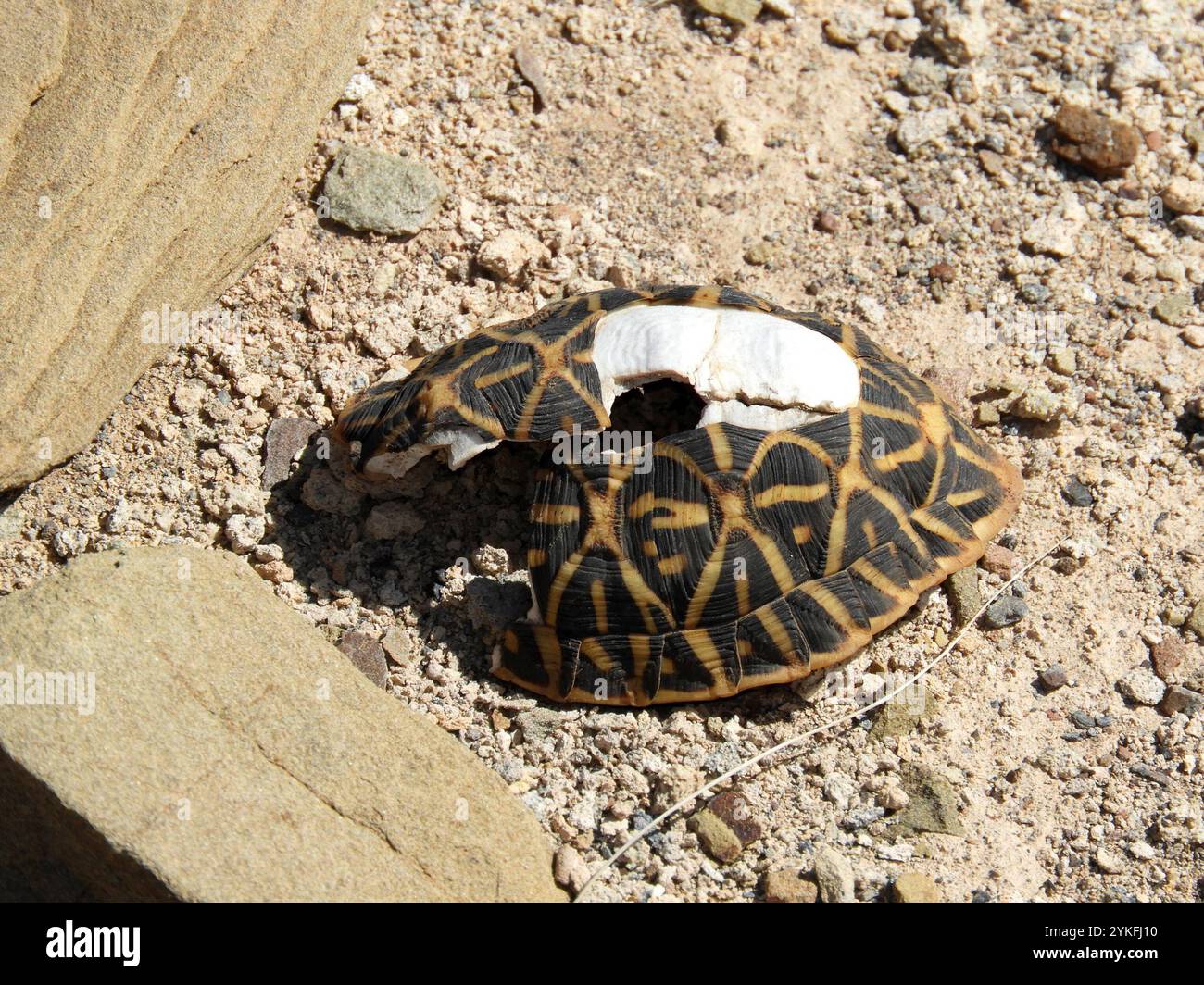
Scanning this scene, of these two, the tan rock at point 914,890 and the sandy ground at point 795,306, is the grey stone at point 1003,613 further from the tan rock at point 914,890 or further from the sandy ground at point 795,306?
the tan rock at point 914,890


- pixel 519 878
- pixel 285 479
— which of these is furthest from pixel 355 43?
pixel 519 878

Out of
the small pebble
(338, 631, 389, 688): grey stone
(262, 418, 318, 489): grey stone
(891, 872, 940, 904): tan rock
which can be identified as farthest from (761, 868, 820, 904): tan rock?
(262, 418, 318, 489): grey stone

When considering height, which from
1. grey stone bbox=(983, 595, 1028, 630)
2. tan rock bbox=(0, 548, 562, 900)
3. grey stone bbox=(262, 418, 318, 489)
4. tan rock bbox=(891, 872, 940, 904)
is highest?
grey stone bbox=(262, 418, 318, 489)

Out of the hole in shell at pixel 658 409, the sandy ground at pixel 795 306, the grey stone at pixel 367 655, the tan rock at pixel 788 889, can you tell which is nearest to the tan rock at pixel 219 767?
the grey stone at pixel 367 655

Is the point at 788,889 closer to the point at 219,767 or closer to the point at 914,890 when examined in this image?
the point at 914,890

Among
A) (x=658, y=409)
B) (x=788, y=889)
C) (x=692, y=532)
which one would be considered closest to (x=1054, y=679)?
(x=788, y=889)

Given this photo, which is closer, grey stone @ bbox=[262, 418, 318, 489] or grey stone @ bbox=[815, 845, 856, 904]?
grey stone @ bbox=[815, 845, 856, 904]

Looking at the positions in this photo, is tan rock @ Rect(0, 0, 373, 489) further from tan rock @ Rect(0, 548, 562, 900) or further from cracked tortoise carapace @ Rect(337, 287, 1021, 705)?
cracked tortoise carapace @ Rect(337, 287, 1021, 705)
